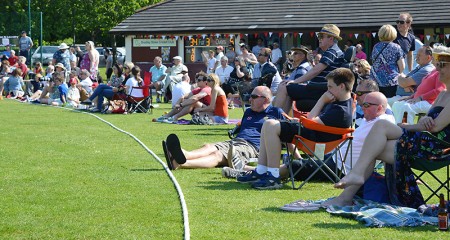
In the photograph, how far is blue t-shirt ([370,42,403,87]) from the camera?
1359 centimetres

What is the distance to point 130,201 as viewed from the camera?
325 inches

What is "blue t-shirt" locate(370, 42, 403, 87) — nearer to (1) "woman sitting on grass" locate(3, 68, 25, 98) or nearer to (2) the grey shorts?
(2) the grey shorts

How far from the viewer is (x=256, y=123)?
10.9 meters

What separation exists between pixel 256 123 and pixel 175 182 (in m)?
1.99

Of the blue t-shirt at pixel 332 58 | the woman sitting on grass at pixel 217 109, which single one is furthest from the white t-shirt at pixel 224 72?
the blue t-shirt at pixel 332 58

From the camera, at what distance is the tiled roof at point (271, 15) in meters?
32.2

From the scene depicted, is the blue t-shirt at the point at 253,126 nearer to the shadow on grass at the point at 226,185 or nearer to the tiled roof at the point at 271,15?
the shadow on grass at the point at 226,185

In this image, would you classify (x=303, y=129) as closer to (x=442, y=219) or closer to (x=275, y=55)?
(x=442, y=219)

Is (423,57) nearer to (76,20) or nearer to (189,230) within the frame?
(189,230)

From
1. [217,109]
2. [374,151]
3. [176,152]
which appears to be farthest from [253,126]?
[217,109]

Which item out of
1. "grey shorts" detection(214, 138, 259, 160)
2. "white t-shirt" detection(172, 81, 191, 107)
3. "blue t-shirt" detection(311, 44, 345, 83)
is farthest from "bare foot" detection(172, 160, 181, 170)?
"white t-shirt" detection(172, 81, 191, 107)

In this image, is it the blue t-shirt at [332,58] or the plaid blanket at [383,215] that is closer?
the plaid blanket at [383,215]

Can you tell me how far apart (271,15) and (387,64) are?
22.7 meters

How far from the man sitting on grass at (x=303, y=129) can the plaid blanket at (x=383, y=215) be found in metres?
1.52
